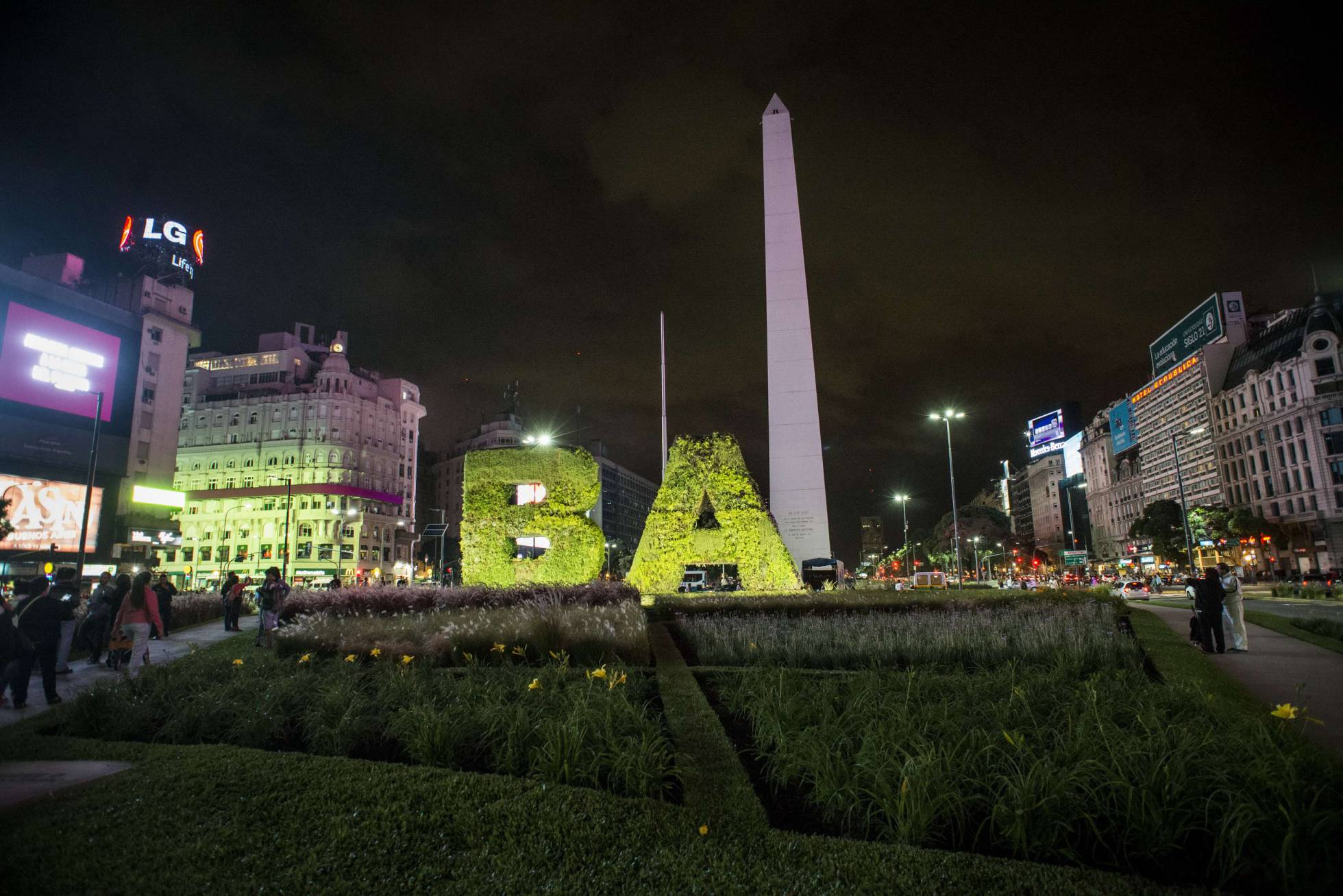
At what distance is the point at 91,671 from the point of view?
44.4ft

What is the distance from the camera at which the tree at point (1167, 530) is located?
8594cm

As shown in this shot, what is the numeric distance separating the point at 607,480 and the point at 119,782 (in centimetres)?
16623

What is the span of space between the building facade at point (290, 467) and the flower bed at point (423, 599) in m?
89.0

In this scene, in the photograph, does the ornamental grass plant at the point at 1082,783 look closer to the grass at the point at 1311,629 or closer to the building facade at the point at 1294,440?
the grass at the point at 1311,629

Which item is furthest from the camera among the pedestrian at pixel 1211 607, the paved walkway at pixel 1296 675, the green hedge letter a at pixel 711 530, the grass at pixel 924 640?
the green hedge letter a at pixel 711 530

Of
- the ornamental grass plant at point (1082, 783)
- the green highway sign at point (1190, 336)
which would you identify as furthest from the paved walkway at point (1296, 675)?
the green highway sign at point (1190, 336)

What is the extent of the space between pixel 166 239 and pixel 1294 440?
124369 millimetres

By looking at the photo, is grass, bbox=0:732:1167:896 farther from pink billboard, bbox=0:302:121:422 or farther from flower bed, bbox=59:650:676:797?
pink billboard, bbox=0:302:121:422

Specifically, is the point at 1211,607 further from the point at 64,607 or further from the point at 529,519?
the point at 64,607

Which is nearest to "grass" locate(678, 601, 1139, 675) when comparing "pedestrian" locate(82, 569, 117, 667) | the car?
"pedestrian" locate(82, 569, 117, 667)

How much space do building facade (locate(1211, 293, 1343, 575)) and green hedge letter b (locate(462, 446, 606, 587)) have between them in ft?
283

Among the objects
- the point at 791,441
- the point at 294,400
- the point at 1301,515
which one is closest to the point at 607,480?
the point at 294,400

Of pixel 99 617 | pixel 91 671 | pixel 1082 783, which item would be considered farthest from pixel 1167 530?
pixel 91 671

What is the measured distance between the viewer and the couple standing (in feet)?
43.2
